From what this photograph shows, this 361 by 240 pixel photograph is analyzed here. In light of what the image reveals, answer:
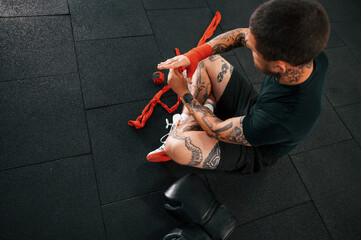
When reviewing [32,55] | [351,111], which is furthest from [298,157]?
[32,55]

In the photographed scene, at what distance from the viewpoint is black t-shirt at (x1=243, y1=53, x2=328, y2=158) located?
3.49 feet

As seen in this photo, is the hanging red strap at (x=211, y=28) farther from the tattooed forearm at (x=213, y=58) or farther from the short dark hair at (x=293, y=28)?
the short dark hair at (x=293, y=28)

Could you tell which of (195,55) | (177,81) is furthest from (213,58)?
(177,81)

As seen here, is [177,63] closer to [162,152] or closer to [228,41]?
[228,41]

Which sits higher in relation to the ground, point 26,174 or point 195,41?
point 195,41

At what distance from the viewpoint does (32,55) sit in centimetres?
181

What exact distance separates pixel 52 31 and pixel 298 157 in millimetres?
2020

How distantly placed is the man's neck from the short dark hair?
80mm

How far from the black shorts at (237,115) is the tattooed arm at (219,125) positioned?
13 cm

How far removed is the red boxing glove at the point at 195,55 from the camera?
4.43 ft

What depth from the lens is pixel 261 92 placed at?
4.24ft

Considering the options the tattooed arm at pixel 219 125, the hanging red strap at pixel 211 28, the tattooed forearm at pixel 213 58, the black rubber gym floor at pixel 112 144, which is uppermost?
the tattooed forearm at pixel 213 58

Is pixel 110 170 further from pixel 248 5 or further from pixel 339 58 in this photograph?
pixel 339 58

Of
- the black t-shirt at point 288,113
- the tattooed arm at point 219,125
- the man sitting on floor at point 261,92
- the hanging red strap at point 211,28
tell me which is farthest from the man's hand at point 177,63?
the hanging red strap at point 211,28
